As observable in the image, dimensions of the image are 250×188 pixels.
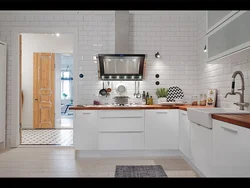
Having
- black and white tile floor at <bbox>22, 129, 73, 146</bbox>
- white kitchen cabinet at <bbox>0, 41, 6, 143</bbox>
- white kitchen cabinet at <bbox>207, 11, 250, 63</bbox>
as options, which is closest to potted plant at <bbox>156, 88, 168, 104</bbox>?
white kitchen cabinet at <bbox>207, 11, 250, 63</bbox>

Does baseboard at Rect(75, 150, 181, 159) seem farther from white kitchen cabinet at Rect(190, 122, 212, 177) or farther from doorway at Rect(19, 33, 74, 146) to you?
doorway at Rect(19, 33, 74, 146)

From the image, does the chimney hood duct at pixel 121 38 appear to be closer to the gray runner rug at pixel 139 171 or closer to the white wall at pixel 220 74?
the white wall at pixel 220 74

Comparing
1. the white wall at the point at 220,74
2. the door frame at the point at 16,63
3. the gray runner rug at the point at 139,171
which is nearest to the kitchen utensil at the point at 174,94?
the white wall at the point at 220,74

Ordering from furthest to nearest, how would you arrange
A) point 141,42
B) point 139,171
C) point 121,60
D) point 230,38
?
point 141,42 → point 121,60 → point 139,171 → point 230,38

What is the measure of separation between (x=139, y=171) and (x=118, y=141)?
2.51ft

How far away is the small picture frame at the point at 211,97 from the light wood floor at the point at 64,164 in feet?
3.31

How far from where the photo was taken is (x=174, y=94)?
447 centimetres

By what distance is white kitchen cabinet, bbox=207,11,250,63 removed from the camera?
213 cm

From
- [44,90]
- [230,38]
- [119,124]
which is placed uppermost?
[230,38]

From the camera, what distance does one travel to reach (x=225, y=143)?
6.33 feet

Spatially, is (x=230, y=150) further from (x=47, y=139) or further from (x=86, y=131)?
(x=47, y=139)

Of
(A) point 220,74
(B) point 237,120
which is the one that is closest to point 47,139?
(A) point 220,74
